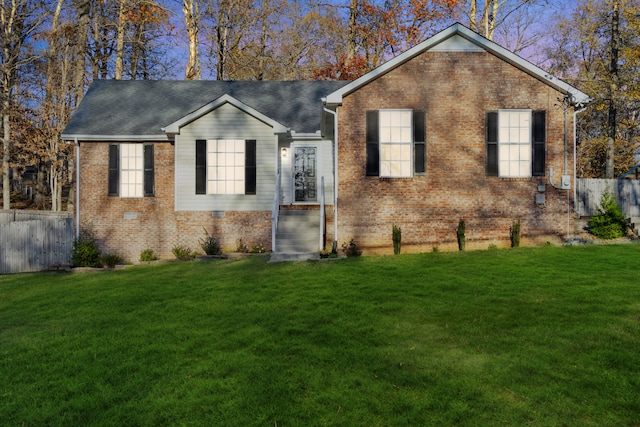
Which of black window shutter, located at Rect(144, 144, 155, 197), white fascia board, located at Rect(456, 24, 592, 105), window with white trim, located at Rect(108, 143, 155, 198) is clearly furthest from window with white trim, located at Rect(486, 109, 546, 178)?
window with white trim, located at Rect(108, 143, 155, 198)

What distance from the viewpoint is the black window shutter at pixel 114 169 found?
15555 millimetres

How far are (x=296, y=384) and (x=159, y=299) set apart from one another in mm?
4884

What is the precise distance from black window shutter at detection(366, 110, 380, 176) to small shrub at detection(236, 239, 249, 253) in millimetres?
4687

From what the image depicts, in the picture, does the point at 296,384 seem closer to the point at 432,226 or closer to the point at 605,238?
the point at 432,226

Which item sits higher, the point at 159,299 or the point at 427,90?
the point at 427,90

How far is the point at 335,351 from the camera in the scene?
5.39 metres

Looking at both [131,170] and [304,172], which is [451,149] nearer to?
[304,172]

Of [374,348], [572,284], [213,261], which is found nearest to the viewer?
[374,348]

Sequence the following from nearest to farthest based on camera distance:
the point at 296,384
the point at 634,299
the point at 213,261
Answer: the point at 296,384 → the point at 634,299 → the point at 213,261

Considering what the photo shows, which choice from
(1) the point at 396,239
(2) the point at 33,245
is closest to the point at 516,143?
(1) the point at 396,239

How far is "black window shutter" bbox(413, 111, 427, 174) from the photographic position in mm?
13500

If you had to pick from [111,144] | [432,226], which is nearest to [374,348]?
[432,226]

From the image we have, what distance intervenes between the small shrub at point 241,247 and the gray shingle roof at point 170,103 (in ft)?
14.1

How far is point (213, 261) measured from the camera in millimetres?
13461
